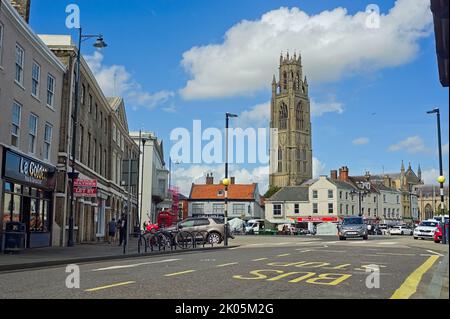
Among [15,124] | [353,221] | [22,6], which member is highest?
[22,6]

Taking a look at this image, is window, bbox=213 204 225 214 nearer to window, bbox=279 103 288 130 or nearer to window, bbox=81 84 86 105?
window, bbox=81 84 86 105

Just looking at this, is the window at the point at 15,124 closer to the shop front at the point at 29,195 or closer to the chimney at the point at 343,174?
the shop front at the point at 29,195

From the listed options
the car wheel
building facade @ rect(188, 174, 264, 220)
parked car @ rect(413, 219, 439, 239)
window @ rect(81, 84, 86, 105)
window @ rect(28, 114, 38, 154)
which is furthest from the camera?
building facade @ rect(188, 174, 264, 220)

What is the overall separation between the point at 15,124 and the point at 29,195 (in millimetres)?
3549

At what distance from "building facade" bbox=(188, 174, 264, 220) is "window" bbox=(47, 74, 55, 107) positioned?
227 feet

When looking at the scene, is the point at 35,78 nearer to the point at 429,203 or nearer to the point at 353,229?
the point at 353,229

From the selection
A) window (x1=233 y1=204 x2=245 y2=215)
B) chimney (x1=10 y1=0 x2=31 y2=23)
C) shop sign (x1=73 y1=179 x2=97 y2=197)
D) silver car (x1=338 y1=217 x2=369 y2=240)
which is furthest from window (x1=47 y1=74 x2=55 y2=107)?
window (x1=233 y1=204 x2=245 y2=215)

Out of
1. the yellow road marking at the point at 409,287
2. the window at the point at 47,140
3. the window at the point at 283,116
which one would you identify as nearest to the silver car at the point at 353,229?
the window at the point at 47,140

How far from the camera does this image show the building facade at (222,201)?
96.0 meters

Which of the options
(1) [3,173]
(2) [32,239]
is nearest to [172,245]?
(2) [32,239]

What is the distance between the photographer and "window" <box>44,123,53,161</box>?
25984mm

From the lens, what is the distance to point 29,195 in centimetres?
2389

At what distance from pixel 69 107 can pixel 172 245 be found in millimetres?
9679

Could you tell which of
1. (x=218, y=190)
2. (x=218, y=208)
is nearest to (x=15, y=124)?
(x=218, y=208)
